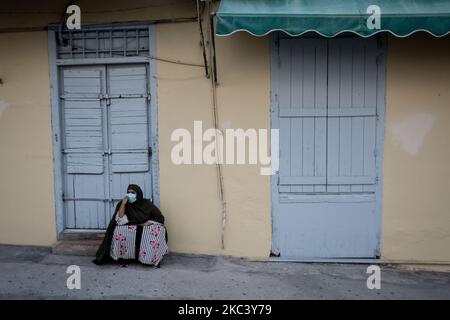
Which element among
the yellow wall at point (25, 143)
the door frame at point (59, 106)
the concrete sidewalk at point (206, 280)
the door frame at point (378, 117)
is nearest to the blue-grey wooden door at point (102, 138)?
the door frame at point (59, 106)

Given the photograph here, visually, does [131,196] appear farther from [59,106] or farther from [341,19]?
[341,19]

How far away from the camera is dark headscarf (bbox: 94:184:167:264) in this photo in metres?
5.27

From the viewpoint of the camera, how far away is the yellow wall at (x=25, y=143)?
18.7ft

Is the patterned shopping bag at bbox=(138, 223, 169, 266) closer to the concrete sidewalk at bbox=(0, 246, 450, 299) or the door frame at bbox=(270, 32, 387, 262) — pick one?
the concrete sidewalk at bbox=(0, 246, 450, 299)

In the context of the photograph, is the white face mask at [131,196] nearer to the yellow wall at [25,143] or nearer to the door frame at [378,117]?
the yellow wall at [25,143]

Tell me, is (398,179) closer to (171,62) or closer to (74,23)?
(171,62)

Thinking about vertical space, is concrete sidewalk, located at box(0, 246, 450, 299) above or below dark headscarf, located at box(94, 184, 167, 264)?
below

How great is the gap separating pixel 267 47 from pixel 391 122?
1.74 metres

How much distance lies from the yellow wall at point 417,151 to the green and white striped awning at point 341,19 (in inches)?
32.0

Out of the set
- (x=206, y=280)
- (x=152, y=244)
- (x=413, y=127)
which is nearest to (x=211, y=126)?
(x=152, y=244)

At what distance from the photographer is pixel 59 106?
576 centimetres

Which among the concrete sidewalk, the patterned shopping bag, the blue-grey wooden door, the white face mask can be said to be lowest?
the concrete sidewalk

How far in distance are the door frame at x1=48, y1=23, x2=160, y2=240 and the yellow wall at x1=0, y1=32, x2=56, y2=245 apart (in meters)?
0.07

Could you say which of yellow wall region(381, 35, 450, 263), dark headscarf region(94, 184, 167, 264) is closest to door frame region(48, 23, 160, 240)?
dark headscarf region(94, 184, 167, 264)
